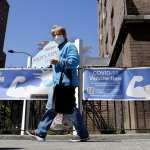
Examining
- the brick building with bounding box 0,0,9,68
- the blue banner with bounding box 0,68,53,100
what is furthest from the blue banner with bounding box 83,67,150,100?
the brick building with bounding box 0,0,9,68

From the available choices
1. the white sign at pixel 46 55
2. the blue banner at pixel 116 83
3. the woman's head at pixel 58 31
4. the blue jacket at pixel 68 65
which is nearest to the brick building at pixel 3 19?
the white sign at pixel 46 55

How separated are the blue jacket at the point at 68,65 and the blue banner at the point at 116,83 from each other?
9.46 feet

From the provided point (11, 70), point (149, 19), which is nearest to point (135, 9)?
point (149, 19)

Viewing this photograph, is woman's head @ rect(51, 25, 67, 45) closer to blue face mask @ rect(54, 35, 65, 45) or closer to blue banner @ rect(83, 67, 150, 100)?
blue face mask @ rect(54, 35, 65, 45)

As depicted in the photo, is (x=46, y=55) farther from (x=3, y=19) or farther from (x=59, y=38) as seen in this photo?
(x=3, y=19)

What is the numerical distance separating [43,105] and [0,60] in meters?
41.2

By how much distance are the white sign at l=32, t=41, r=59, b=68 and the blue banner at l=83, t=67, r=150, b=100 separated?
914 mm

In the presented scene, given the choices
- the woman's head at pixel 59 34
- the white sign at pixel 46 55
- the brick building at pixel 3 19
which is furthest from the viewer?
the brick building at pixel 3 19

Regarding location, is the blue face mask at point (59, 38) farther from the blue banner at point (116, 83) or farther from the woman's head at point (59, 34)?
the blue banner at point (116, 83)

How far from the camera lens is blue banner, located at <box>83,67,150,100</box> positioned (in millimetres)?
8828

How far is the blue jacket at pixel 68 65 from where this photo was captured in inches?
233

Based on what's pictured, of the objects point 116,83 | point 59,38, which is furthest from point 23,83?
point 59,38

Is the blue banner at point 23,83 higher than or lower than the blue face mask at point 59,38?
lower

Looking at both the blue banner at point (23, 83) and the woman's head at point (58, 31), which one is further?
the blue banner at point (23, 83)
